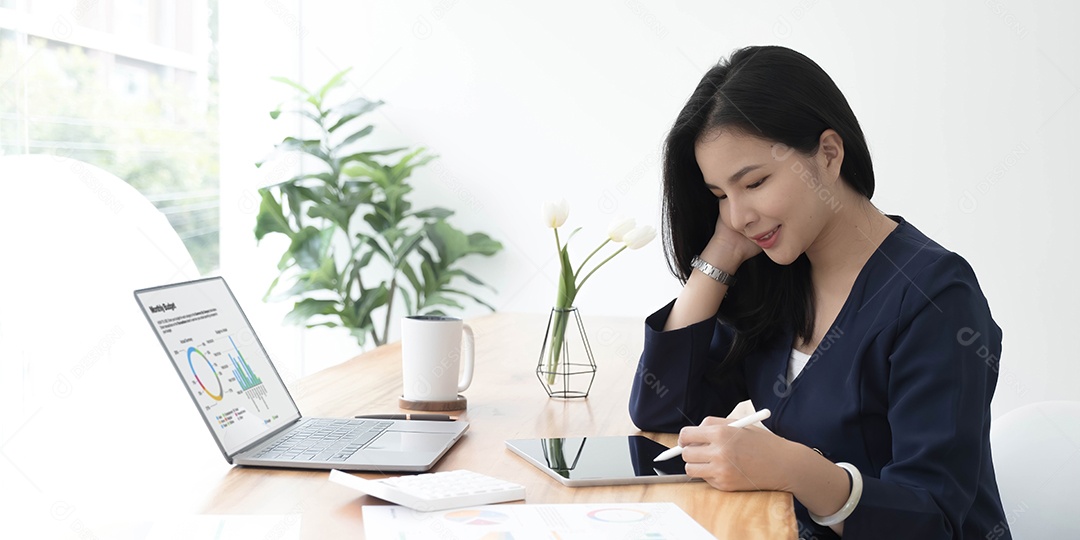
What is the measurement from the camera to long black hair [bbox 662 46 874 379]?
126 cm

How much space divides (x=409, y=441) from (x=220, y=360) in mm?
249

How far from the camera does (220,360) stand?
112 centimetres

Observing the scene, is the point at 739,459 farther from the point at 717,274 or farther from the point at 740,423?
the point at 717,274

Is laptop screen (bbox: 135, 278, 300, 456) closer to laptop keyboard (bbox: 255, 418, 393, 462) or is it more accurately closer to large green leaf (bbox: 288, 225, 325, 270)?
laptop keyboard (bbox: 255, 418, 393, 462)

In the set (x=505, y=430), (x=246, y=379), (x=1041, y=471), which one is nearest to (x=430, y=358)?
(x=505, y=430)

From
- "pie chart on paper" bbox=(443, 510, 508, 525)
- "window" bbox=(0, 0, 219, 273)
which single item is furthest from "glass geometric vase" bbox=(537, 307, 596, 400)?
"window" bbox=(0, 0, 219, 273)

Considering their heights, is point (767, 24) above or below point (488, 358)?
above

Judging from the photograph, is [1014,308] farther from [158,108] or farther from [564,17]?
[158,108]

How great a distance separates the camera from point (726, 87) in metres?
1.29

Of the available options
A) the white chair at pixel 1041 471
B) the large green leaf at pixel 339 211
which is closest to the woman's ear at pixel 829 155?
the white chair at pixel 1041 471

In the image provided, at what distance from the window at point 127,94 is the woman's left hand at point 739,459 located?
81.0 inches

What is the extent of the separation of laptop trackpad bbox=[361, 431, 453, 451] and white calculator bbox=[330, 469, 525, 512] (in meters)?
0.11

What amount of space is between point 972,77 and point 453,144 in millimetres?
1831

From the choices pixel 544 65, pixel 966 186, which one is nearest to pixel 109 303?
pixel 544 65
